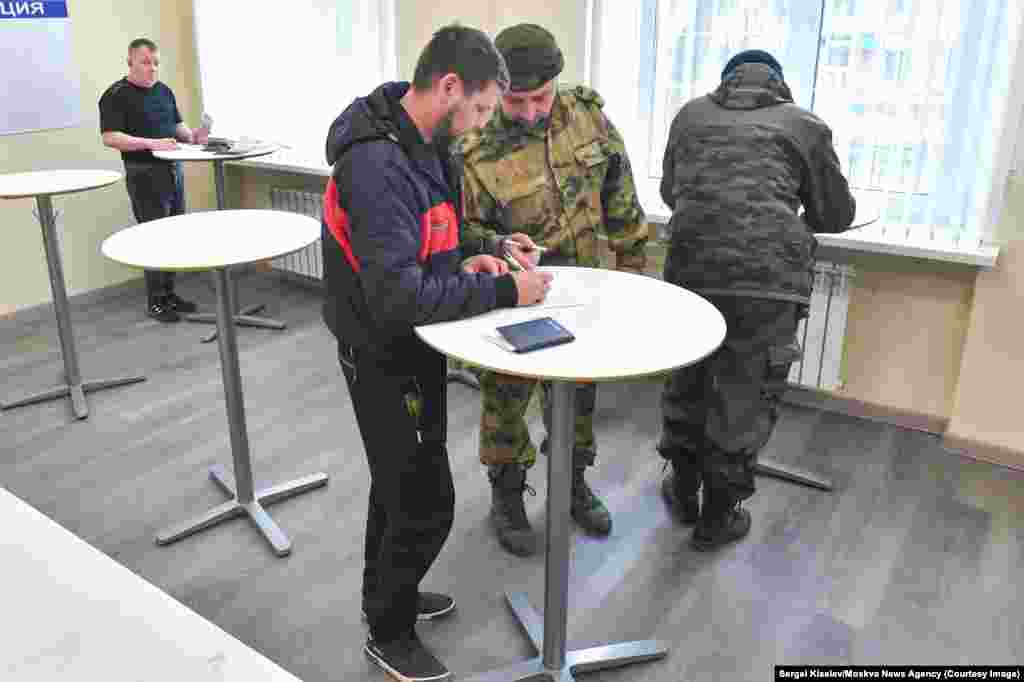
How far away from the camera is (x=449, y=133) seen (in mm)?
1599

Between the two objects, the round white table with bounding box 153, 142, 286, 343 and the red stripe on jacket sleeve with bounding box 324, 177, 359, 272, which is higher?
the red stripe on jacket sleeve with bounding box 324, 177, 359, 272

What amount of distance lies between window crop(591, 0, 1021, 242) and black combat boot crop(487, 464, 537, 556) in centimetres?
141

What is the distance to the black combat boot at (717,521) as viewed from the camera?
2428 millimetres

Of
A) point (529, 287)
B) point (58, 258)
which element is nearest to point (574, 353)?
point (529, 287)

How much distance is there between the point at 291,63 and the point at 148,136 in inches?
34.1

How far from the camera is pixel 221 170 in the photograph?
432 cm

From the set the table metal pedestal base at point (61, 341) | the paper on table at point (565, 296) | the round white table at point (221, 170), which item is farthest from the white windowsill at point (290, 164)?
the paper on table at point (565, 296)

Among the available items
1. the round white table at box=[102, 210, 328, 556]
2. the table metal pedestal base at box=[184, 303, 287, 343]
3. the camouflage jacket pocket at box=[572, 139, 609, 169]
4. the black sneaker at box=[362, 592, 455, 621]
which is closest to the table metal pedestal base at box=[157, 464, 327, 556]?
the round white table at box=[102, 210, 328, 556]

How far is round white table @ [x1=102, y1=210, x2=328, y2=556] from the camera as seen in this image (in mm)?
2311

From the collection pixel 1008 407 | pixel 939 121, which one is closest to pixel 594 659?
pixel 1008 407

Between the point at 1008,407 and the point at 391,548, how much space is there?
2284 mm

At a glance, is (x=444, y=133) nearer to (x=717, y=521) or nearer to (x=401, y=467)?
(x=401, y=467)

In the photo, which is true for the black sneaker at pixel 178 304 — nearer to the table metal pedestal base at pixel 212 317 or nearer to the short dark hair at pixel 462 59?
the table metal pedestal base at pixel 212 317

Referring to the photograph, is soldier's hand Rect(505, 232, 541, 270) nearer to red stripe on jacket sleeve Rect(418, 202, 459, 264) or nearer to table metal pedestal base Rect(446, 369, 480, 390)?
red stripe on jacket sleeve Rect(418, 202, 459, 264)
